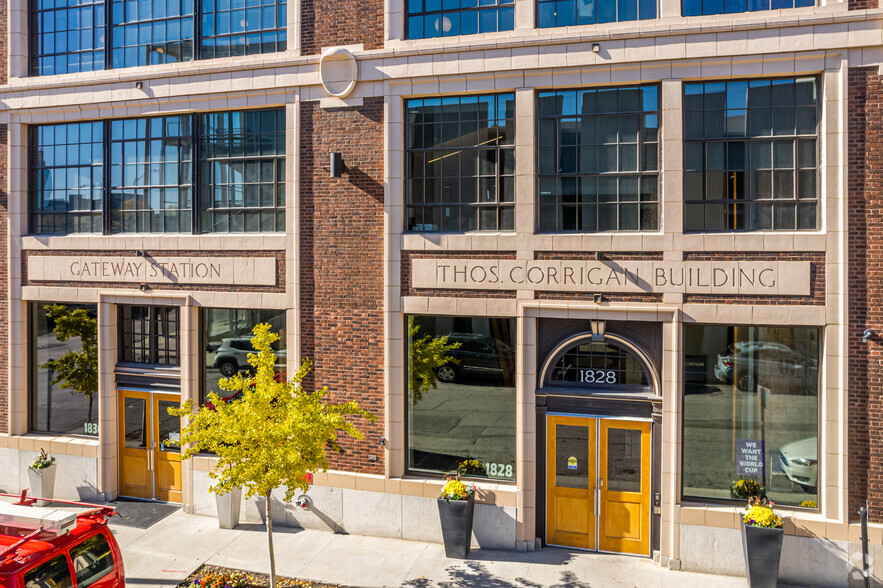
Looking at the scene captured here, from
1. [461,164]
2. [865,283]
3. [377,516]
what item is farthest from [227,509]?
[865,283]

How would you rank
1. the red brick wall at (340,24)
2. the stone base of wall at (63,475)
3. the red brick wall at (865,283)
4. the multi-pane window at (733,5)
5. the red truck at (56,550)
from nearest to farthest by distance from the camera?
the red truck at (56,550)
the red brick wall at (865,283)
the multi-pane window at (733,5)
the red brick wall at (340,24)
the stone base of wall at (63,475)

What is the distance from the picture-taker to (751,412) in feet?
34.7

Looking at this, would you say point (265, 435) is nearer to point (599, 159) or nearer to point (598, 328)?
point (598, 328)

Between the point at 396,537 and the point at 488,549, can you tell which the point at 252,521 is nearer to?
the point at 396,537

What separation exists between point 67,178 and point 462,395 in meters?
11.1

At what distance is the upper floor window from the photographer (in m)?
12.9

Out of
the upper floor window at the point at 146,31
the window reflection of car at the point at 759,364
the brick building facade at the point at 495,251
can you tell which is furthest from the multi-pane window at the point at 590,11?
the window reflection of car at the point at 759,364

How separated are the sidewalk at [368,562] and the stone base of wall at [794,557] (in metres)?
0.24

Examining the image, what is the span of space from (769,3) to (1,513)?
47.9 feet

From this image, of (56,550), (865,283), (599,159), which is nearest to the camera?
(56,550)

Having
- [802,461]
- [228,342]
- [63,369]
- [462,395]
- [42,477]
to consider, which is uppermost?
[228,342]

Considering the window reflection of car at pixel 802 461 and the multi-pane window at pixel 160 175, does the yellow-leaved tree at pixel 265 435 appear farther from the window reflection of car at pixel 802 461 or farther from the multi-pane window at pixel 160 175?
the window reflection of car at pixel 802 461

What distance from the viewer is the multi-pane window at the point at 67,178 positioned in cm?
1409

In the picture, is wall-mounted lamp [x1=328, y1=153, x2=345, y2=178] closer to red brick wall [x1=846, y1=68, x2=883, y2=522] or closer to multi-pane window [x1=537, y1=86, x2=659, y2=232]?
multi-pane window [x1=537, y1=86, x2=659, y2=232]
